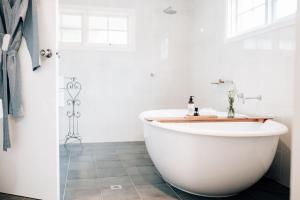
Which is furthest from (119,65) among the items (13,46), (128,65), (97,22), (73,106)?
(13,46)

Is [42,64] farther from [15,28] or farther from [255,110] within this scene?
[255,110]

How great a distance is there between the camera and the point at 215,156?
2.04 metres

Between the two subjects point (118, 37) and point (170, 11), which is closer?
point (170, 11)

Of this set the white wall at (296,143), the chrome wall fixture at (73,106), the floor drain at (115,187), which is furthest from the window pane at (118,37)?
the white wall at (296,143)

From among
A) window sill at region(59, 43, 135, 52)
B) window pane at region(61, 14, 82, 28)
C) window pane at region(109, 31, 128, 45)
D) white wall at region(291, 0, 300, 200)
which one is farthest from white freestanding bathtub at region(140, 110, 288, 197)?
window pane at region(61, 14, 82, 28)

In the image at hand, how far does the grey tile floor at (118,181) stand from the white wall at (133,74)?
0.84 metres

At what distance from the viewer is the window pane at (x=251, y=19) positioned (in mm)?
3141

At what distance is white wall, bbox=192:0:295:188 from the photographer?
2633 millimetres

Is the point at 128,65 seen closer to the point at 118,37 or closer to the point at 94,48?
the point at 118,37

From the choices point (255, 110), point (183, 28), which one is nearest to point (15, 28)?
point (255, 110)

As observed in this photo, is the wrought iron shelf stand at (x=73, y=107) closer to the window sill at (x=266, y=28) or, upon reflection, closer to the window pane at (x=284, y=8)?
the window sill at (x=266, y=28)

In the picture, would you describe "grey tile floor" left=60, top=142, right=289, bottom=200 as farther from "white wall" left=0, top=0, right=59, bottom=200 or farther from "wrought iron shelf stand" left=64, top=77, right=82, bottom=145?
"wrought iron shelf stand" left=64, top=77, right=82, bottom=145

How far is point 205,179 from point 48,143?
1.26 m

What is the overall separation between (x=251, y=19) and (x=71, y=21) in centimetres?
278
